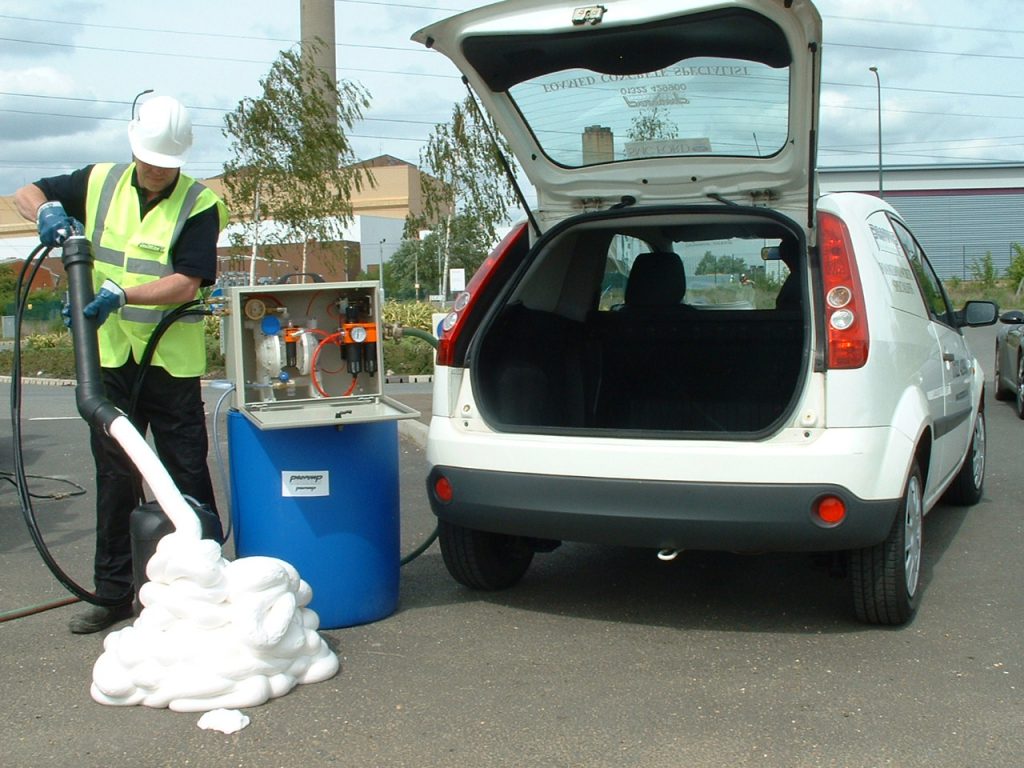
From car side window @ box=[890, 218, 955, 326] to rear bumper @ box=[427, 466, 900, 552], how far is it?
1.57m

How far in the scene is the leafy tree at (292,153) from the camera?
2159cm

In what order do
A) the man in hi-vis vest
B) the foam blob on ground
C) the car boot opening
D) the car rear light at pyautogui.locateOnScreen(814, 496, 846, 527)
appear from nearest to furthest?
the foam blob on ground
the car rear light at pyautogui.locateOnScreen(814, 496, 846, 527)
the man in hi-vis vest
the car boot opening

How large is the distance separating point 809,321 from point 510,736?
70.5 inches

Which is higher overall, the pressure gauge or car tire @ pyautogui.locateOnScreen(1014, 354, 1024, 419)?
the pressure gauge

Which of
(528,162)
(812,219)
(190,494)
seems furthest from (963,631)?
(190,494)

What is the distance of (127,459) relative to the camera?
14.4ft

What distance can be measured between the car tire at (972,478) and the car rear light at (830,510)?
2.74m

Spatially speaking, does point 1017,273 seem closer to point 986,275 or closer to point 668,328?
point 986,275

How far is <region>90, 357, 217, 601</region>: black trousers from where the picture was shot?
4.46 m

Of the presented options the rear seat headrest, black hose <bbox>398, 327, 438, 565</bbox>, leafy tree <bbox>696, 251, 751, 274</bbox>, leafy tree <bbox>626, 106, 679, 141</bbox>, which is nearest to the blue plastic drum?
black hose <bbox>398, 327, 438, 565</bbox>

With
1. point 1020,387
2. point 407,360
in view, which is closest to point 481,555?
point 1020,387

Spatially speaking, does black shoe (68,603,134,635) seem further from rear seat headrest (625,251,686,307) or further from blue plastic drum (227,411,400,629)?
rear seat headrest (625,251,686,307)

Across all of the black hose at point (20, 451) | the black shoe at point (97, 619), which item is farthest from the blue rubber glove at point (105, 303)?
the black shoe at point (97, 619)

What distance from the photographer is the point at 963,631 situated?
173 inches
